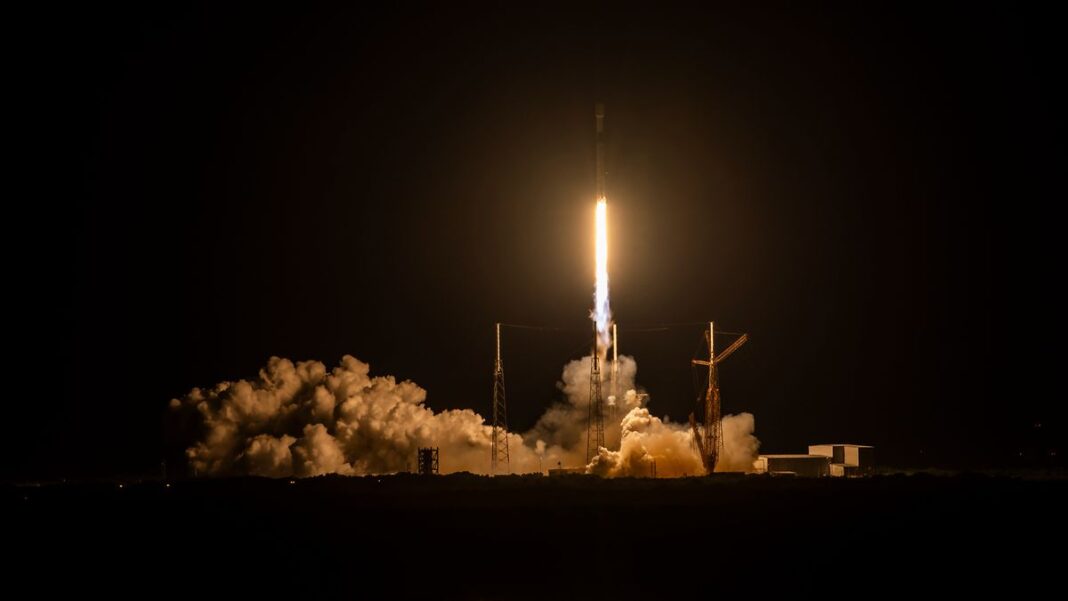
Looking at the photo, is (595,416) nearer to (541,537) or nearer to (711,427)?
(711,427)

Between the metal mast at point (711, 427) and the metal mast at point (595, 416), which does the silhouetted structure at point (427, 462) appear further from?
the metal mast at point (711, 427)

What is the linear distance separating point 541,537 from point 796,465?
28.3 m

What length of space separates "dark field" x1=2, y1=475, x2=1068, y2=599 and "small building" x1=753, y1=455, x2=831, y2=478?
640 cm

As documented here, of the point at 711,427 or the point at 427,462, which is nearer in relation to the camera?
the point at 427,462

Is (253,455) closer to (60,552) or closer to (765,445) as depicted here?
(60,552)

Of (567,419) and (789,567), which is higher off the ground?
(567,419)

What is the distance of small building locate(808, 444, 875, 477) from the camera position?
82.6m

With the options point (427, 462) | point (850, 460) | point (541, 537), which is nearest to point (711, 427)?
point (850, 460)

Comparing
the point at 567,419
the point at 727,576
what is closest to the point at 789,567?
the point at 727,576

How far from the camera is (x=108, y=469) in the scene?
93375mm

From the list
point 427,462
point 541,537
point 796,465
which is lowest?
point 541,537

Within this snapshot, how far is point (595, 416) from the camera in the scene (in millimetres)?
80625

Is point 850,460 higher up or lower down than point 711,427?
lower down

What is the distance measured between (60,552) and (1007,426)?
264 feet
